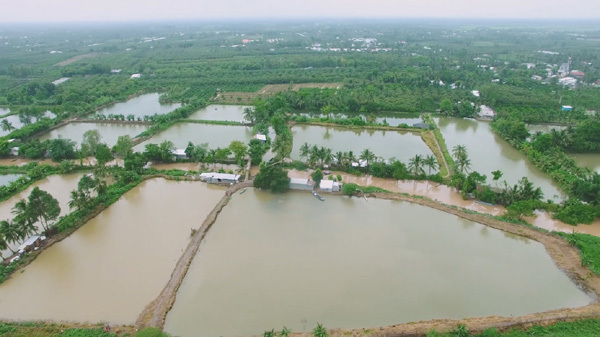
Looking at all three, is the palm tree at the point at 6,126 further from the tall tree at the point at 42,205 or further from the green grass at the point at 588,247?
the green grass at the point at 588,247

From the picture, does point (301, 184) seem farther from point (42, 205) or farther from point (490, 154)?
point (490, 154)

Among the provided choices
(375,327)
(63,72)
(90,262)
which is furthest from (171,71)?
(375,327)

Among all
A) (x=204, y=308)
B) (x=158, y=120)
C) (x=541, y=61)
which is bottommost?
(x=204, y=308)

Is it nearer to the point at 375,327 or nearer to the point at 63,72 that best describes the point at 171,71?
the point at 63,72

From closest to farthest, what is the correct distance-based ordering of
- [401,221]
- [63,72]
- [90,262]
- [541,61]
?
[90,262], [401,221], [63,72], [541,61]

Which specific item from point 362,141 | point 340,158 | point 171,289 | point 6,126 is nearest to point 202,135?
point 340,158

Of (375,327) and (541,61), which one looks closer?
(375,327)

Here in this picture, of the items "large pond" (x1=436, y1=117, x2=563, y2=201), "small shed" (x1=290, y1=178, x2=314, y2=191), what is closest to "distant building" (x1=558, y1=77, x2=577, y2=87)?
"large pond" (x1=436, y1=117, x2=563, y2=201)

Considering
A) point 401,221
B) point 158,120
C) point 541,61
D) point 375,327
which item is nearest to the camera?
point 375,327
